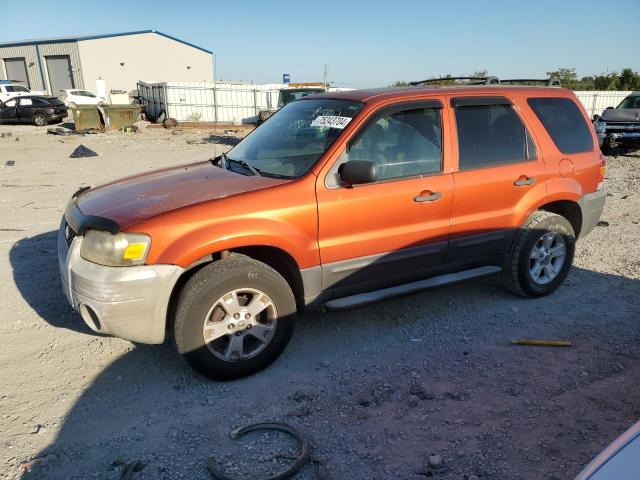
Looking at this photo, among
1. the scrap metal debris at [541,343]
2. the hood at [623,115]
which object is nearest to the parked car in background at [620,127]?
the hood at [623,115]

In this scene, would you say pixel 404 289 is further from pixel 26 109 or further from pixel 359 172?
pixel 26 109

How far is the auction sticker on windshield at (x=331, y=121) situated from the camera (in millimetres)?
3772

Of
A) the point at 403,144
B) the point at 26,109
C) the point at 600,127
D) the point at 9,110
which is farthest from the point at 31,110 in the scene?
the point at 403,144

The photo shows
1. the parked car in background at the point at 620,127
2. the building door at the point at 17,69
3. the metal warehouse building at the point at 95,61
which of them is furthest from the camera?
the building door at the point at 17,69

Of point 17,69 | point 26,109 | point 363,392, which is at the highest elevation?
point 17,69

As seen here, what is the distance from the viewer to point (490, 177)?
417cm

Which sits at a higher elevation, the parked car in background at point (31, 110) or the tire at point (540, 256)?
the parked car in background at point (31, 110)

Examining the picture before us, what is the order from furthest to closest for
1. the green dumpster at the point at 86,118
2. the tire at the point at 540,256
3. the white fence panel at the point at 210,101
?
the white fence panel at the point at 210,101
the green dumpster at the point at 86,118
the tire at the point at 540,256

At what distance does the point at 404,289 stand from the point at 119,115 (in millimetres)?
21099

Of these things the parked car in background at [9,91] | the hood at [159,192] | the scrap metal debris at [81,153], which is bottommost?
the scrap metal debris at [81,153]

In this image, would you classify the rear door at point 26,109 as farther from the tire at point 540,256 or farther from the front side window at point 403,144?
the tire at point 540,256

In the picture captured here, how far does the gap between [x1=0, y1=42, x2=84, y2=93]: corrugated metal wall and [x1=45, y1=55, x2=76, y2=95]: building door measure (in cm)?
33

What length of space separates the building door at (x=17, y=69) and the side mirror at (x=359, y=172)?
4808 centimetres

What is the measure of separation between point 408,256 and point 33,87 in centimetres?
4789
